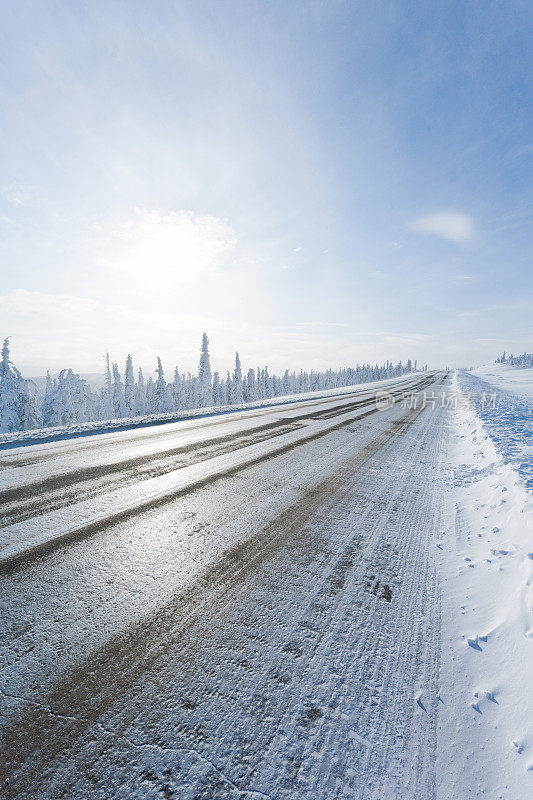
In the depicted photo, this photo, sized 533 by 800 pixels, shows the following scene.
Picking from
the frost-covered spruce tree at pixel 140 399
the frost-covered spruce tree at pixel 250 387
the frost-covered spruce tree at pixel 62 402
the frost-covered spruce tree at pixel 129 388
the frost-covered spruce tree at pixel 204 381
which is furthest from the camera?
the frost-covered spruce tree at pixel 250 387

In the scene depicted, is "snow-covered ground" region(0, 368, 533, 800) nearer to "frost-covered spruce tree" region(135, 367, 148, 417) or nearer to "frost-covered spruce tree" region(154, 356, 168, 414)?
"frost-covered spruce tree" region(154, 356, 168, 414)

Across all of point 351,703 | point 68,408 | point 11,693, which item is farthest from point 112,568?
point 68,408

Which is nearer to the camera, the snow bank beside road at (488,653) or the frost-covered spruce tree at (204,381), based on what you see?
the snow bank beside road at (488,653)

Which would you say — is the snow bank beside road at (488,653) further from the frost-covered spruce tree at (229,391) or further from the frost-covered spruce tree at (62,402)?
the frost-covered spruce tree at (229,391)

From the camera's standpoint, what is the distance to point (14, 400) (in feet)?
82.9

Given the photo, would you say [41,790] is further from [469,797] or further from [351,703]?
[469,797]

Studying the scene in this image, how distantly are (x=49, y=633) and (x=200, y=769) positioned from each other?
4.07 ft

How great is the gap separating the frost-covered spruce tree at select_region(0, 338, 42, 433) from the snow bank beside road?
28278 millimetres

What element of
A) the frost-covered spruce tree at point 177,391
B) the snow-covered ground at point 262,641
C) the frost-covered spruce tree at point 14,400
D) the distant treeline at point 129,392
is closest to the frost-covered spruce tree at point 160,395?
the distant treeline at point 129,392

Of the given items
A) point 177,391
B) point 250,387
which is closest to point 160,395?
point 177,391

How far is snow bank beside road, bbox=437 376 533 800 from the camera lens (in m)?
1.49

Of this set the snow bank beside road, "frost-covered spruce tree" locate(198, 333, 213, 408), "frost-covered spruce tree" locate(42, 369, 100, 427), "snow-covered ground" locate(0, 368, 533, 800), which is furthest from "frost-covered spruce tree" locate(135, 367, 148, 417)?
the snow bank beside road

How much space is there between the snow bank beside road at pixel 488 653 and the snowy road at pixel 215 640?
11cm

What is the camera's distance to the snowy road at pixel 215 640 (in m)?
1.39
